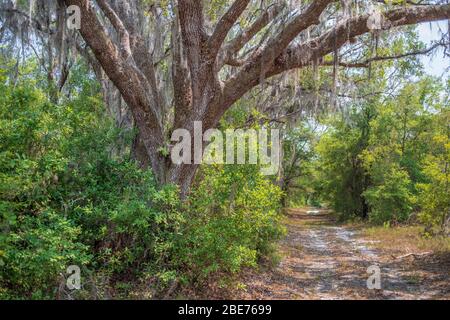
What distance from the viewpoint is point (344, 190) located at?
2412 cm

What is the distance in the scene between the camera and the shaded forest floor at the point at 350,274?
6.83 meters

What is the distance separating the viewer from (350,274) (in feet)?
28.0

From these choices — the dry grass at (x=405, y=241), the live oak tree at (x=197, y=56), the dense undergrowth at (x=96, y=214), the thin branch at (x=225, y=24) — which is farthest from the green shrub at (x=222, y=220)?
the dry grass at (x=405, y=241)

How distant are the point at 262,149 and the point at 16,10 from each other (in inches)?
220

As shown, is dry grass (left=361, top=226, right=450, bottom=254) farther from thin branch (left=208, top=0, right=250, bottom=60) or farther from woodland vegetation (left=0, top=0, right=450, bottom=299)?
thin branch (left=208, top=0, right=250, bottom=60)

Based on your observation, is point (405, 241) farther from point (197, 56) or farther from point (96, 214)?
point (96, 214)

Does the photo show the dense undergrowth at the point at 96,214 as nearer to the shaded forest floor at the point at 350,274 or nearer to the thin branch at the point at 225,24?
the shaded forest floor at the point at 350,274

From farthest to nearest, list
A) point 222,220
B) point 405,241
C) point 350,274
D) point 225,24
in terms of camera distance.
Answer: point 405,241
point 350,274
point 225,24
point 222,220

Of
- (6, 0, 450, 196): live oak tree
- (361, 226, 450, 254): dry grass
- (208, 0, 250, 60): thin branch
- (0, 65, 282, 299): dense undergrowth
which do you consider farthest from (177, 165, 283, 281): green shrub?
(361, 226, 450, 254): dry grass

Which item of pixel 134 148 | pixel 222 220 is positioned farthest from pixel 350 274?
pixel 134 148

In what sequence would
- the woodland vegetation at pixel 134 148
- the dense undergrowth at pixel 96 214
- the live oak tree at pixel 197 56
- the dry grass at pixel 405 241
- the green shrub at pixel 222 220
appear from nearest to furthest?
1. the dense undergrowth at pixel 96 214
2. the woodland vegetation at pixel 134 148
3. the green shrub at pixel 222 220
4. the live oak tree at pixel 197 56
5. the dry grass at pixel 405 241

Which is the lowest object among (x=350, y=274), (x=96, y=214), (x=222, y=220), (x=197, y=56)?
(x=350, y=274)

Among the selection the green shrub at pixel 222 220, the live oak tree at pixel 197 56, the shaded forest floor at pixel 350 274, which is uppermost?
the live oak tree at pixel 197 56
